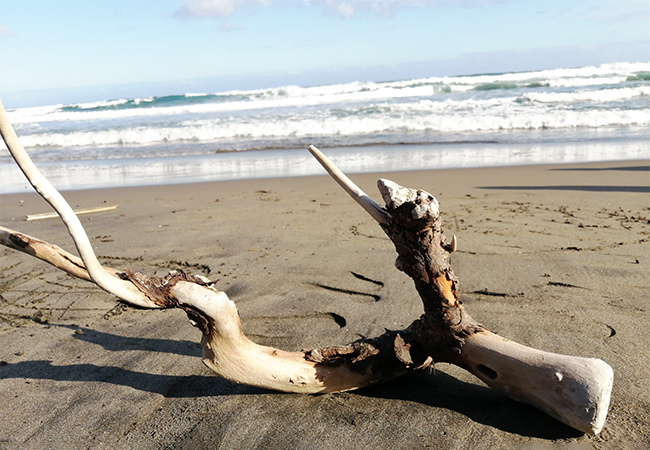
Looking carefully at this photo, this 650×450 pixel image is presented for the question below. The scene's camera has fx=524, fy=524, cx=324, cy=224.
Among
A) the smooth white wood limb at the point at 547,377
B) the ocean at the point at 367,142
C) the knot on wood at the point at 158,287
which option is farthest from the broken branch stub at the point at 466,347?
the ocean at the point at 367,142

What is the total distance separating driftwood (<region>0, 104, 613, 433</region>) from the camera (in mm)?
2123

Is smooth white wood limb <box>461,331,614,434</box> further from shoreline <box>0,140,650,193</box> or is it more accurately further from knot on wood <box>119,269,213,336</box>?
shoreline <box>0,140,650,193</box>

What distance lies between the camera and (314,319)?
11.6 feet

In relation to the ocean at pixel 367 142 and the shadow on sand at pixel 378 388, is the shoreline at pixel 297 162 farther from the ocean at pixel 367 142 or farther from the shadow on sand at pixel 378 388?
the shadow on sand at pixel 378 388

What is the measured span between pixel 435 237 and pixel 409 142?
39.0 feet

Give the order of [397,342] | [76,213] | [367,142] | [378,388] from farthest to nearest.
Answer: [367,142], [76,213], [378,388], [397,342]

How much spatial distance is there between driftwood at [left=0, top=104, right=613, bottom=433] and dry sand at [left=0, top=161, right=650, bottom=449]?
14cm

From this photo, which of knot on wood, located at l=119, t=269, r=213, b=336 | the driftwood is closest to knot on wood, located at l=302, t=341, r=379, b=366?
the driftwood

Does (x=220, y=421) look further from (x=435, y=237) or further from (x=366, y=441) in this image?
(x=435, y=237)

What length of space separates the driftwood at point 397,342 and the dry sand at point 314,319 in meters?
0.14

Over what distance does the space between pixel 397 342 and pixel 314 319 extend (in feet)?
3.65

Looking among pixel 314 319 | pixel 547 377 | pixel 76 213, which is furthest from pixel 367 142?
pixel 547 377

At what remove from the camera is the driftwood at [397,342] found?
2.12 m

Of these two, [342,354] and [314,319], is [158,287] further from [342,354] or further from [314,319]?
[314,319]
